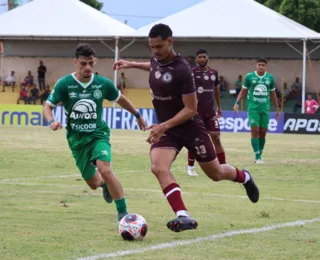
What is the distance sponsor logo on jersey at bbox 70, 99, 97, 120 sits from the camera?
33.1ft

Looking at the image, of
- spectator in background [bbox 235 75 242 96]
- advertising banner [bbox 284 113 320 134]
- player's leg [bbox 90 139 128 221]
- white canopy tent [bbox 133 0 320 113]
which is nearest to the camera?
player's leg [bbox 90 139 128 221]

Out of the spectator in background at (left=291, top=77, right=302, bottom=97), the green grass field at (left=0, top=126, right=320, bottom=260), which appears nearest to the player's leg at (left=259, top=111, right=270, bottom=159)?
the green grass field at (left=0, top=126, right=320, bottom=260)

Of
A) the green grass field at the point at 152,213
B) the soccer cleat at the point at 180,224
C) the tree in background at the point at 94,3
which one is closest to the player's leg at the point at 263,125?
the green grass field at the point at 152,213

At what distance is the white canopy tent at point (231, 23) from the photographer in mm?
42312

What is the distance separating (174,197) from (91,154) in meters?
1.30

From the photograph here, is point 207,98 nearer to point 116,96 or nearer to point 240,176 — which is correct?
point 240,176

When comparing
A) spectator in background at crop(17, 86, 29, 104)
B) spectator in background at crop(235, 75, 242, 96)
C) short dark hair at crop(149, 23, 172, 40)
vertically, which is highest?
short dark hair at crop(149, 23, 172, 40)

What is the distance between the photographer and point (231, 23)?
1703 inches

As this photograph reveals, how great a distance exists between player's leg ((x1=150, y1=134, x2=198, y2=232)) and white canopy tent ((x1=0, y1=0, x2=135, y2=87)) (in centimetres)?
3520

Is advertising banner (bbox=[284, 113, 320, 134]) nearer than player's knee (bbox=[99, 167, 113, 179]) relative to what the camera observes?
No

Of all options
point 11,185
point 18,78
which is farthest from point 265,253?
point 18,78

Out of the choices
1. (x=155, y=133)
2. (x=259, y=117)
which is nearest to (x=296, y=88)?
(x=259, y=117)

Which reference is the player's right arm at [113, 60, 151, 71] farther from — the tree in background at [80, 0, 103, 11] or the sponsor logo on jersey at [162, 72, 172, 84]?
the tree in background at [80, 0, 103, 11]

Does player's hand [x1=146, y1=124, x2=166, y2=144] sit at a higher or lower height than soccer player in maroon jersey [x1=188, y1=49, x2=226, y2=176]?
higher
